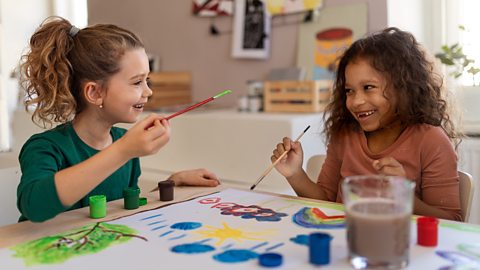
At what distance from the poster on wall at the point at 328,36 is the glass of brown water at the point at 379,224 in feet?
5.03

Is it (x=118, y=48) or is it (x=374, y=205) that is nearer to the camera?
(x=374, y=205)

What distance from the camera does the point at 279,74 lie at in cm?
235

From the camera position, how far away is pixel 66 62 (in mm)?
1165

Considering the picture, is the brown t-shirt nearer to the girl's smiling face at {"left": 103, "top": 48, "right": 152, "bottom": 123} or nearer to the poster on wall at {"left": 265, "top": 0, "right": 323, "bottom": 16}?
the girl's smiling face at {"left": 103, "top": 48, "right": 152, "bottom": 123}

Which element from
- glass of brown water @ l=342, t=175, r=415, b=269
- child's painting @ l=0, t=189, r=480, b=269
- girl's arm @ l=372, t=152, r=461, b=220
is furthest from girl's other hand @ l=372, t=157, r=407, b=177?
glass of brown water @ l=342, t=175, r=415, b=269

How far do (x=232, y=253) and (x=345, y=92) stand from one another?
0.72m

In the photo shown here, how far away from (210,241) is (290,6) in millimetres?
1763

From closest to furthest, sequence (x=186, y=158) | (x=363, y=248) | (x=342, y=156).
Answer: (x=363, y=248) → (x=342, y=156) → (x=186, y=158)

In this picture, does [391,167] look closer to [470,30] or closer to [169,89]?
[470,30]

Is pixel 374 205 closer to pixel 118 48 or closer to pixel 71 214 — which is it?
pixel 71 214

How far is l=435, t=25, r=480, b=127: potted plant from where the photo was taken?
2.00m

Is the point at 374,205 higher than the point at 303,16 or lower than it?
lower

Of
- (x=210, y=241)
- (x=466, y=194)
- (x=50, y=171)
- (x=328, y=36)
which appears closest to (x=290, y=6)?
(x=328, y=36)

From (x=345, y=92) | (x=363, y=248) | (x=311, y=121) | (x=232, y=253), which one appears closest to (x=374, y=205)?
(x=363, y=248)
